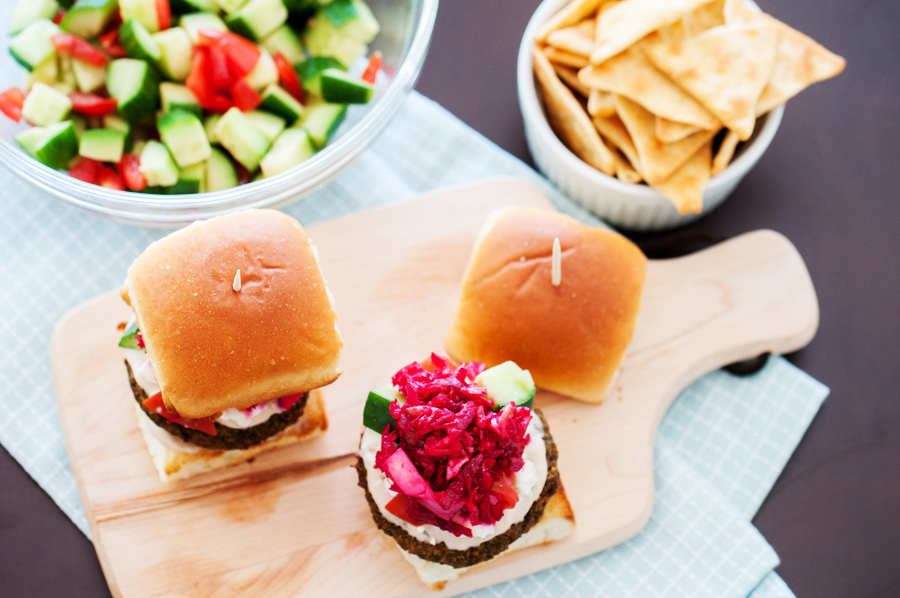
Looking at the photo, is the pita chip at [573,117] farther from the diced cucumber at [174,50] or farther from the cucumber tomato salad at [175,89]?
the diced cucumber at [174,50]

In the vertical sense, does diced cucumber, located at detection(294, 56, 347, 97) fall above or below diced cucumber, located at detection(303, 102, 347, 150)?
above

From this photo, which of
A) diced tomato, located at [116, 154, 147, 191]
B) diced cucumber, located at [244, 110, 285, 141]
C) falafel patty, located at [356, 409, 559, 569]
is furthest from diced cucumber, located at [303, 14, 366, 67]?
falafel patty, located at [356, 409, 559, 569]

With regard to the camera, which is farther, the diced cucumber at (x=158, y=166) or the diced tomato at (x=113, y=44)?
the diced tomato at (x=113, y=44)

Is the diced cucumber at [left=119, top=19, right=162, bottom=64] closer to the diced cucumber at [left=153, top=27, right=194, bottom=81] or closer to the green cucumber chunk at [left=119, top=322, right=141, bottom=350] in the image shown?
the diced cucumber at [left=153, top=27, right=194, bottom=81]

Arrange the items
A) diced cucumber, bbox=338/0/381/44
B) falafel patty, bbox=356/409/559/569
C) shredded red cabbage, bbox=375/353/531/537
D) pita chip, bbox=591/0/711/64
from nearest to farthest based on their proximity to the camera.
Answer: shredded red cabbage, bbox=375/353/531/537 → falafel patty, bbox=356/409/559/569 → pita chip, bbox=591/0/711/64 → diced cucumber, bbox=338/0/381/44

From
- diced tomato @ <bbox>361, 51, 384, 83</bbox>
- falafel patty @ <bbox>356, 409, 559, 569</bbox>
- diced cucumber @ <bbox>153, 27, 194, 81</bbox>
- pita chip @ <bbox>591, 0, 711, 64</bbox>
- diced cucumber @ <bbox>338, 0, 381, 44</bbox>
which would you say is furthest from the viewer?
diced tomato @ <bbox>361, 51, 384, 83</bbox>

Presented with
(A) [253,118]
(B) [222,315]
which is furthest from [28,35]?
(B) [222,315]

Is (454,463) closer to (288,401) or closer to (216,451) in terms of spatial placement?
(288,401)

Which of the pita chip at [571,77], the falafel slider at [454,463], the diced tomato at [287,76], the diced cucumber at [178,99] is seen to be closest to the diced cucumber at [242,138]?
the diced cucumber at [178,99]

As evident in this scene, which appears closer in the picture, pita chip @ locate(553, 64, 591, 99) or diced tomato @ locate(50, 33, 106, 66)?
diced tomato @ locate(50, 33, 106, 66)
